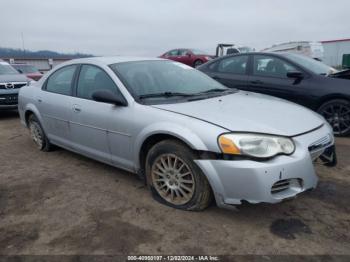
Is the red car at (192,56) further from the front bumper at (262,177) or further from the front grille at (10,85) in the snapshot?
the front bumper at (262,177)

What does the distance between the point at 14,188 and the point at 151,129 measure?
1.89 meters

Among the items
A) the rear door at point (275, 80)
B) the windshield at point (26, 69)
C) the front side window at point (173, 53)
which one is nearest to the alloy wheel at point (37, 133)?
the rear door at point (275, 80)

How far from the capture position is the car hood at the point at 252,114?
111 inches

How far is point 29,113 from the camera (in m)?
5.24

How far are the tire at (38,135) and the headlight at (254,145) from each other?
3.26 metres

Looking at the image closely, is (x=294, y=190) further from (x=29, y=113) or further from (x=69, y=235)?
(x=29, y=113)

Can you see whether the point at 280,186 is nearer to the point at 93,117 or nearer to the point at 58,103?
the point at 93,117

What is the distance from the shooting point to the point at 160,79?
3.81m

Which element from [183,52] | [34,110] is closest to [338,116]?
[34,110]

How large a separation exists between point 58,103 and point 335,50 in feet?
108

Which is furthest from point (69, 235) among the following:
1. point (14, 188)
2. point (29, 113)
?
point (29, 113)

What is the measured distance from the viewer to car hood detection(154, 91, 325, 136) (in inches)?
111

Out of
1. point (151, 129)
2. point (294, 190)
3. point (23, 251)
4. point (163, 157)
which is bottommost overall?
point (23, 251)

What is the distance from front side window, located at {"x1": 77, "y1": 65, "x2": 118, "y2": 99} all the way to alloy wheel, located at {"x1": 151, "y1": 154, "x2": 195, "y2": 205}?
996 millimetres
